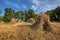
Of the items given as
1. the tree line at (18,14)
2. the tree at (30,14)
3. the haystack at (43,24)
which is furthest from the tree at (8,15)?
the haystack at (43,24)

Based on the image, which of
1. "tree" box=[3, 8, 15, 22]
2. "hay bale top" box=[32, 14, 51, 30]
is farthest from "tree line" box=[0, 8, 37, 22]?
"hay bale top" box=[32, 14, 51, 30]

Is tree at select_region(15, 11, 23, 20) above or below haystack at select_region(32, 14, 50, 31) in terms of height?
above

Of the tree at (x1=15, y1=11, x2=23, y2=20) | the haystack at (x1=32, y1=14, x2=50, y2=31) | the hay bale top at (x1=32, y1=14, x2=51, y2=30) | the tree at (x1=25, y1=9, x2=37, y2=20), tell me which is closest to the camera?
the haystack at (x1=32, y1=14, x2=50, y2=31)

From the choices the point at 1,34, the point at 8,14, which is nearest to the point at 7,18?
the point at 8,14

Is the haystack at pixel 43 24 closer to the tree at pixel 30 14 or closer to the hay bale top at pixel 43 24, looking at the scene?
the hay bale top at pixel 43 24

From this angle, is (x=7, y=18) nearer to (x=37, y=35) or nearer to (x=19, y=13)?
(x=19, y=13)

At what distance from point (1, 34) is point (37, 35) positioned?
6.38 ft

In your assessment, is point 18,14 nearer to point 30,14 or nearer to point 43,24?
point 30,14

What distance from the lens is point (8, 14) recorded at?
2293 inches

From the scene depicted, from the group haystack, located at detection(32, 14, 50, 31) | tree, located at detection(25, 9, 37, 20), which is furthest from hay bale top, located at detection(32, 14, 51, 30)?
tree, located at detection(25, 9, 37, 20)

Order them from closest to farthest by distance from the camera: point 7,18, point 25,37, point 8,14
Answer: point 25,37
point 7,18
point 8,14

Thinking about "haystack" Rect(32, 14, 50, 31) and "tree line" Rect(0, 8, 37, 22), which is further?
"tree line" Rect(0, 8, 37, 22)

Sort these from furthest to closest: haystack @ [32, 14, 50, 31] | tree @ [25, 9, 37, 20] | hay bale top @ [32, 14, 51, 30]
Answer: tree @ [25, 9, 37, 20] < hay bale top @ [32, 14, 51, 30] < haystack @ [32, 14, 50, 31]

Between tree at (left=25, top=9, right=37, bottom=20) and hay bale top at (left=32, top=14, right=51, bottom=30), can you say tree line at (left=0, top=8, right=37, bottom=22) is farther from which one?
hay bale top at (left=32, top=14, right=51, bottom=30)
